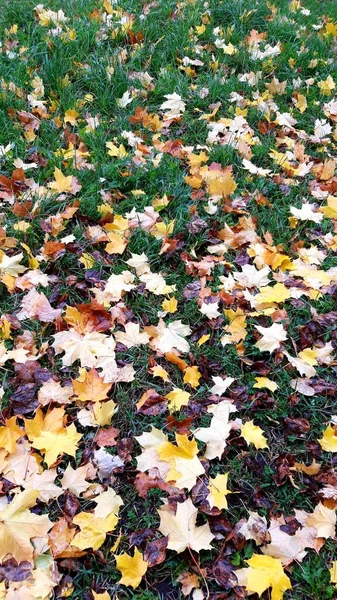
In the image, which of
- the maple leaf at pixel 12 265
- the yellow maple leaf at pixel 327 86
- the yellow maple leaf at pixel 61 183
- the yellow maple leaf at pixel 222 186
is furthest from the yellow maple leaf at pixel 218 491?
the yellow maple leaf at pixel 327 86

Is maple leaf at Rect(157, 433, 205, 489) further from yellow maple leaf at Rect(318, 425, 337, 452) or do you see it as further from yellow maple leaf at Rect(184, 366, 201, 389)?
yellow maple leaf at Rect(318, 425, 337, 452)

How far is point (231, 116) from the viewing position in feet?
12.5

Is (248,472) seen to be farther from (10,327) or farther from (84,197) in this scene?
(84,197)

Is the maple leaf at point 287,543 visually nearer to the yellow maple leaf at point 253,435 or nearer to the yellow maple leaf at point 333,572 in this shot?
the yellow maple leaf at point 333,572

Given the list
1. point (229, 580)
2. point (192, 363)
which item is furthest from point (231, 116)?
point (229, 580)

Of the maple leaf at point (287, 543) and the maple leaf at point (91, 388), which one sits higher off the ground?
the maple leaf at point (91, 388)

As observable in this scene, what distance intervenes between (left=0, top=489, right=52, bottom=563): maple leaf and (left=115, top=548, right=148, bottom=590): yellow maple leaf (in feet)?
0.88

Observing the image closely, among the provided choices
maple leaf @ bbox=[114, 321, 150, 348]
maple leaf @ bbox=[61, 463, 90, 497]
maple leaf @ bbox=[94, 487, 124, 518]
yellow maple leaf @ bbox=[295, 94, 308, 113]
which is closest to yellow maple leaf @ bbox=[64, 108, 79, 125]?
yellow maple leaf @ bbox=[295, 94, 308, 113]

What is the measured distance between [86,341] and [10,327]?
368 mm

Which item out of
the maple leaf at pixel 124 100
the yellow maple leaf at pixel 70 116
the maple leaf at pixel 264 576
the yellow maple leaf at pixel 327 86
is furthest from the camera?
the yellow maple leaf at pixel 327 86

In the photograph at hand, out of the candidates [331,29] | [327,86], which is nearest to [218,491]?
[327,86]

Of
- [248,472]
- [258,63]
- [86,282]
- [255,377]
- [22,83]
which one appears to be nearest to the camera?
[248,472]

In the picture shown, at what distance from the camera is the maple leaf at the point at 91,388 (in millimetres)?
2113

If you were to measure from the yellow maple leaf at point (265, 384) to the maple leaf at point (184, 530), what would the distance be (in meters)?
0.62
